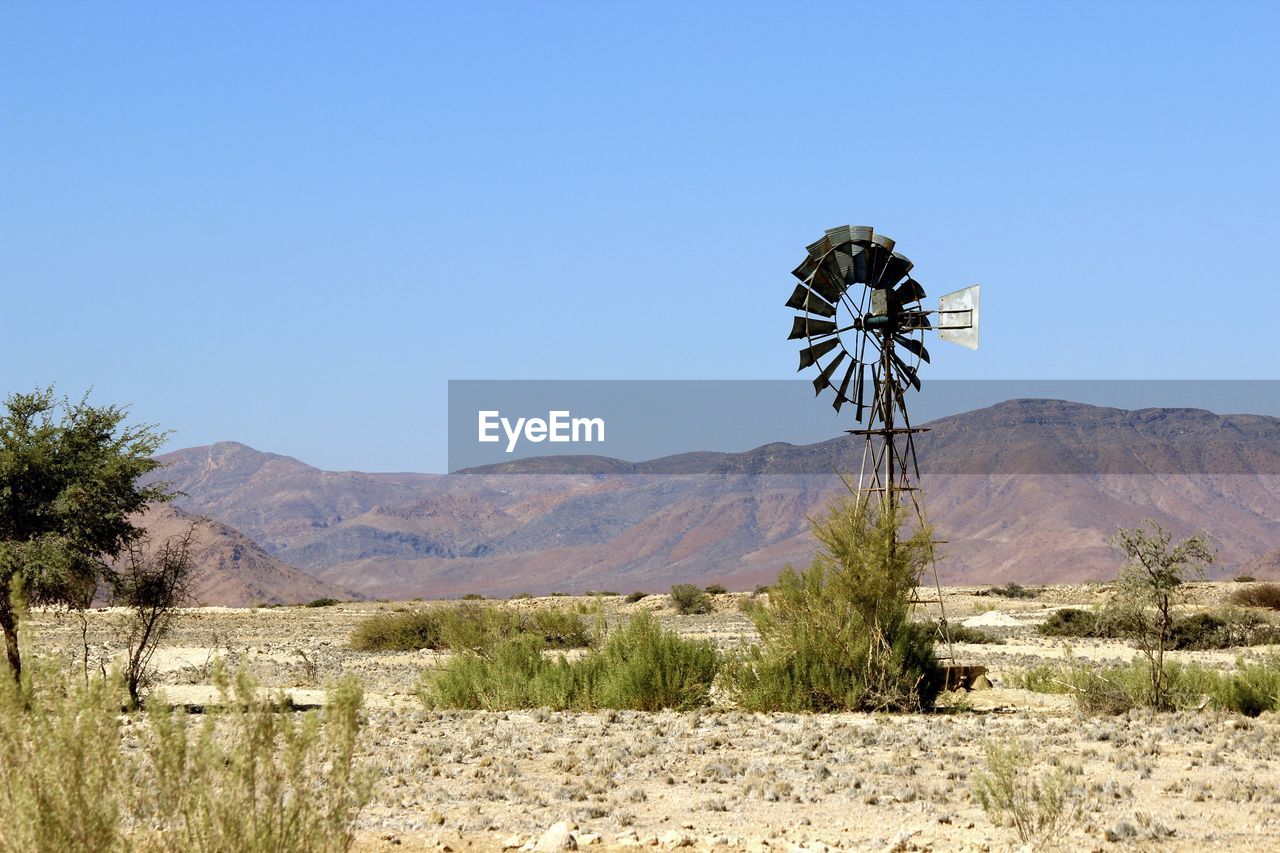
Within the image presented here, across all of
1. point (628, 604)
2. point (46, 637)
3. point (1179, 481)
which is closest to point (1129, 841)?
point (46, 637)

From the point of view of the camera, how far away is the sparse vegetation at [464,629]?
80.1 feet

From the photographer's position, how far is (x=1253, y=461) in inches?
6422

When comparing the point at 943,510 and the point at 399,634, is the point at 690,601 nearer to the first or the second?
the point at 399,634

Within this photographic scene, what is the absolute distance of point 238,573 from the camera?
13388 cm

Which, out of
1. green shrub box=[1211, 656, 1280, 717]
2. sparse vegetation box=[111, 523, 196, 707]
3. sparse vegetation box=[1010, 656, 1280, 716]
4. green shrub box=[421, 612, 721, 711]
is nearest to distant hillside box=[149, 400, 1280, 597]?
sparse vegetation box=[1010, 656, 1280, 716]

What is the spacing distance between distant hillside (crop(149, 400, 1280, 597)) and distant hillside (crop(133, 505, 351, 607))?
14.9m

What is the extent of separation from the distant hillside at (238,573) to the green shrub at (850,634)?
4274 inches

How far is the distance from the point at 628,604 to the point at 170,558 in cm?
5353

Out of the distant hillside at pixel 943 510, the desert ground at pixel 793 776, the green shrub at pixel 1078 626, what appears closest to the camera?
the desert ground at pixel 793 776

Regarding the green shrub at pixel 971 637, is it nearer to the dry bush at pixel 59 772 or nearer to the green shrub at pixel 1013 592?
the green shrub at pixel 1013 592

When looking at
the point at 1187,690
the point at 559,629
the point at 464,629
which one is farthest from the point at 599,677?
the point at 559,629

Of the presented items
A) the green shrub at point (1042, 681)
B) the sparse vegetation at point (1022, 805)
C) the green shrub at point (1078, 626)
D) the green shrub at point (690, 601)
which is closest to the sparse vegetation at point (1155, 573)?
the green shrub at point (1042, 681)

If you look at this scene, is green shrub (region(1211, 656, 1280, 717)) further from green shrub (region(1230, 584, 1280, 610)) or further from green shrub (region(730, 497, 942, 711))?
green shrub (region(1230, 584, 1280, 610))

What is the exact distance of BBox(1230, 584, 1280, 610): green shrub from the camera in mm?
55562
